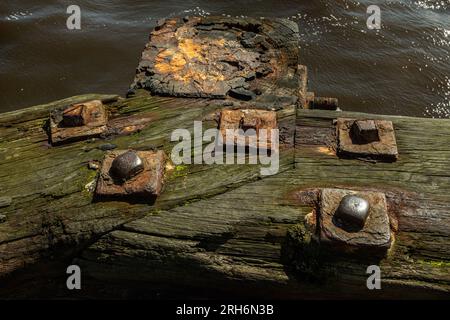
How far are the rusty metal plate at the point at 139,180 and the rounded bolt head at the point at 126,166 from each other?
0.05ft

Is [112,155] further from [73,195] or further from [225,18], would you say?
[225,18]

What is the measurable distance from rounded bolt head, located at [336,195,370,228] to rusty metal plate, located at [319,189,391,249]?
1.1 inches

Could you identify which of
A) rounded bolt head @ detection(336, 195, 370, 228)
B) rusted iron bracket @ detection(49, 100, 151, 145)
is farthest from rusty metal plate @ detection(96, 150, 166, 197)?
rounded bolt head @ detection(336, 195, 370, 228)

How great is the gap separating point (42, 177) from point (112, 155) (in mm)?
345

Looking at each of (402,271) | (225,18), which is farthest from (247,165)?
(225,18)

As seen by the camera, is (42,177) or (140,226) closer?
(140,226)

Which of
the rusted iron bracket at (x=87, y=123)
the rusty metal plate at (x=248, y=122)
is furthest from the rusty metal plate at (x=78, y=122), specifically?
the rusty metal plate at (x=248, y=122)

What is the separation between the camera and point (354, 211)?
1.56 meters

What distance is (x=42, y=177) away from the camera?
190 centimetres

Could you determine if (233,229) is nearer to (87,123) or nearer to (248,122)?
Answer: (248,122)

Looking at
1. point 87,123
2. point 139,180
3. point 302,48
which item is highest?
point 302,48

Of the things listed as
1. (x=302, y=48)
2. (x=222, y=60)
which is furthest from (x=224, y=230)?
(x=302, y=48)

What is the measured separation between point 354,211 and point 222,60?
4.87ft

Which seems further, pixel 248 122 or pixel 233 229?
pixel 248 122
